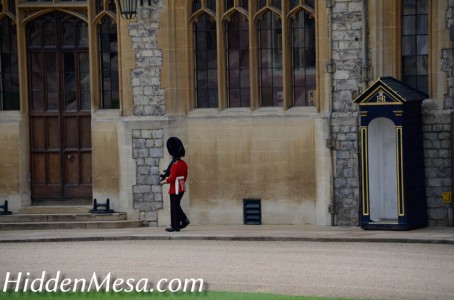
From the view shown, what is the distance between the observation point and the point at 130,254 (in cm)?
2239

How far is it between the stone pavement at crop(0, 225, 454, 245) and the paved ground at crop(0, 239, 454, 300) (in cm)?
22

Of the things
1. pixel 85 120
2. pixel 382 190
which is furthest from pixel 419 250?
pixel 85 120

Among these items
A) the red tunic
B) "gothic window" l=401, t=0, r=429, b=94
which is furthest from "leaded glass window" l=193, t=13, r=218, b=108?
"gothic window" l=401, t=0, r=429, b=94

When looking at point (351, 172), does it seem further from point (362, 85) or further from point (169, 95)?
point (169, 95)

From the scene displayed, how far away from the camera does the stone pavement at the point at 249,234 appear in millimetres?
23328

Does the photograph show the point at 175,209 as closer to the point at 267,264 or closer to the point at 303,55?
the point at 303,55

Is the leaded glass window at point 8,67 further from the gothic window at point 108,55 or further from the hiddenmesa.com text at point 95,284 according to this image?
the hiddenmesa.com text at point 95,284

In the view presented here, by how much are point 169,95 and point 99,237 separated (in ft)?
11.3

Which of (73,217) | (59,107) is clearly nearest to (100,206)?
(73,217)

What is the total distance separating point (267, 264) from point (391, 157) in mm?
4755

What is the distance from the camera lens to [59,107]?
28078 millimetres

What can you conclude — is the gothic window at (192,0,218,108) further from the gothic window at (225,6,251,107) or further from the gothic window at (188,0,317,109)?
the gothic window at (225,6,251,107)

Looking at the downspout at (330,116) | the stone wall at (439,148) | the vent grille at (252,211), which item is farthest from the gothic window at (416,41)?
the vent grille at (252,211)

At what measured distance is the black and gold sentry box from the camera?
2445 cm
